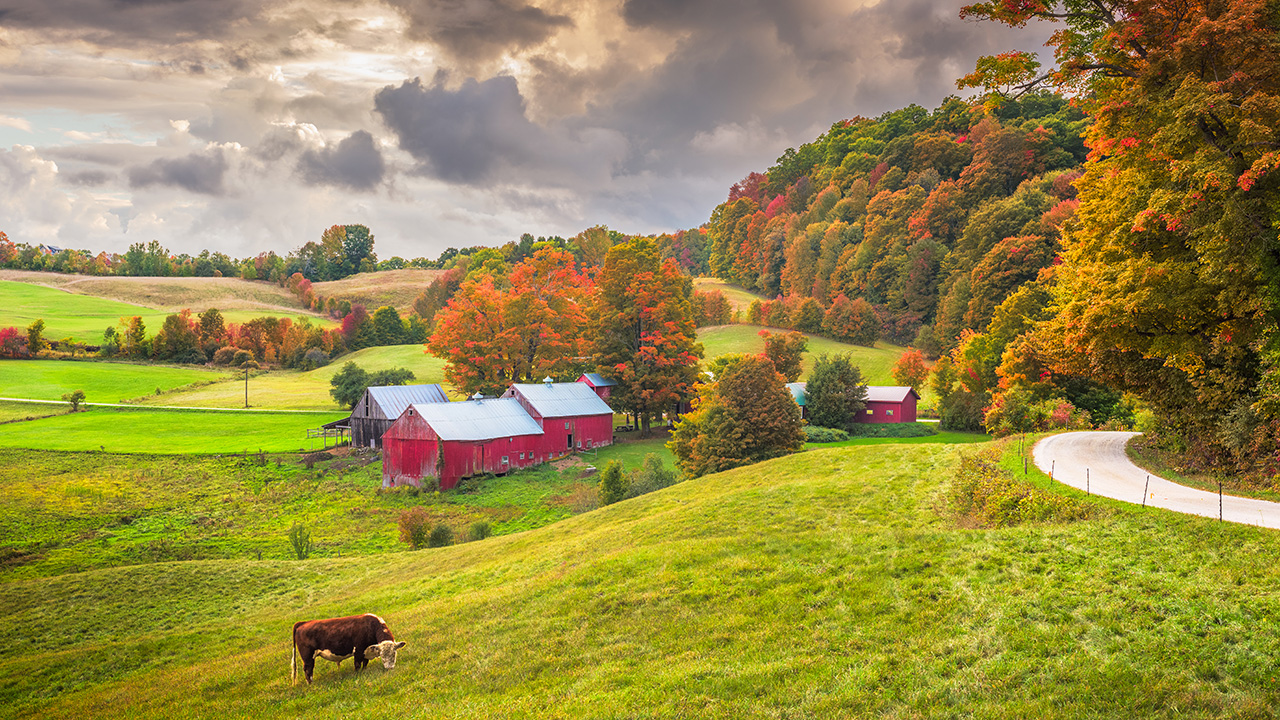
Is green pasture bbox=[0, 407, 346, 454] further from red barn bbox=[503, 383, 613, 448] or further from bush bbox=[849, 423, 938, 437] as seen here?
bush bbox=[849, 423, 938, 437]

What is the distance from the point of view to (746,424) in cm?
3272

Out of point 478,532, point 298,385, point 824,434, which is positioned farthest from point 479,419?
point 298,385

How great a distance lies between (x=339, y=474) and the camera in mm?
39688

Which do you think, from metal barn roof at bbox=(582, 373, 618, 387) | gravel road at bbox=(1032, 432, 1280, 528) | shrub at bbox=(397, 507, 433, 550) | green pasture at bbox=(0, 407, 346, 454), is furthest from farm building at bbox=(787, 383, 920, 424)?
green pasture at bbox=(0, 407, 346, 454)

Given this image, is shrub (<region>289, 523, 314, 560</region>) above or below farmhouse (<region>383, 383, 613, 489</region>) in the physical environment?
below

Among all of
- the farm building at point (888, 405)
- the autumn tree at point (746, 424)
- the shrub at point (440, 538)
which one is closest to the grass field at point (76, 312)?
the shrub at point (440, 538)

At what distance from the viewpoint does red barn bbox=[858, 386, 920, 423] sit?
56.5 m

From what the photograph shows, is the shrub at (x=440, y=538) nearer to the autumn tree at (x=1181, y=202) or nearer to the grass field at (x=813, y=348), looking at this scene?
the autumn tree at (x=1181, y=202)

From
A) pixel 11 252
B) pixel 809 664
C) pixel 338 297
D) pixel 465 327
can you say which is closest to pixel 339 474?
pixel 465 327

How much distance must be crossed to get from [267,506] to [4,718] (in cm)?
2305

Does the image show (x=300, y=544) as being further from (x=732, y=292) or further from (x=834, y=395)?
(x=732, y=292)

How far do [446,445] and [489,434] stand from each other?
292cm

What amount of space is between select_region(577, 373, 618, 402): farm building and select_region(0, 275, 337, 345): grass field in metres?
56.7

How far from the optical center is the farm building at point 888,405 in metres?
56.5
